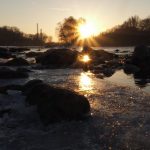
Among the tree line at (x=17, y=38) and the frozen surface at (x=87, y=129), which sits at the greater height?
the frozen surface at (x=87, y=129)

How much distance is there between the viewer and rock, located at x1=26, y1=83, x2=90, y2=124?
10.5 metres

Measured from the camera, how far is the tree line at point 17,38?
152 meters

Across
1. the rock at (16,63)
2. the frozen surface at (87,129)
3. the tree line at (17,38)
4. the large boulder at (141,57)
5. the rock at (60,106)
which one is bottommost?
the tree line at (17,38)

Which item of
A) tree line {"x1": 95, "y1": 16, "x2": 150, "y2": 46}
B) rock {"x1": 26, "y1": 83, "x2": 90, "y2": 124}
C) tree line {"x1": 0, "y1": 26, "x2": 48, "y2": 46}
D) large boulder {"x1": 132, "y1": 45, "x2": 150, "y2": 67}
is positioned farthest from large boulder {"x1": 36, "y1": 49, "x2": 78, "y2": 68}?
tree line {"x1": 0, "y1": 26, "x2": 48, "y2": 46}

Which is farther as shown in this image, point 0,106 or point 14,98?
point 14,98

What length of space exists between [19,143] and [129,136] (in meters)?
2.43

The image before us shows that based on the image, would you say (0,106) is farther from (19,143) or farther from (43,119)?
(19,143)

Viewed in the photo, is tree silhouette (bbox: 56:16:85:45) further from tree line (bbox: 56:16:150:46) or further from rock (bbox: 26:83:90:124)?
rock (bbox: 26:83:90:124)

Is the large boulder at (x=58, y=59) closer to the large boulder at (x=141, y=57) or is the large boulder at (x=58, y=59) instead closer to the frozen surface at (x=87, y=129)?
the large boulder at (x=141, y=57)

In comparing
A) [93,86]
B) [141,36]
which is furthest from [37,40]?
[93,86]

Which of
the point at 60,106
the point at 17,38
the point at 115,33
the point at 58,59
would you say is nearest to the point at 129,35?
the point at 115,33

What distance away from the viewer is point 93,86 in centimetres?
1762

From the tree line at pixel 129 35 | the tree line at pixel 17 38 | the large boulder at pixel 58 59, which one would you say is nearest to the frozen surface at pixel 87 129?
the large boulder at pixel 58 59

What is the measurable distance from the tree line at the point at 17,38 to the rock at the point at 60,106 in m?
134
